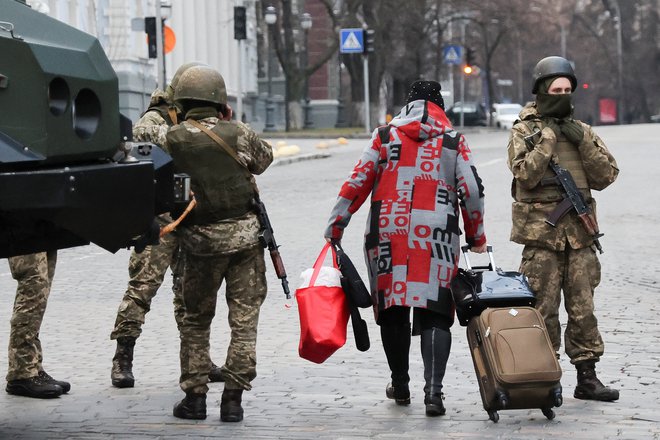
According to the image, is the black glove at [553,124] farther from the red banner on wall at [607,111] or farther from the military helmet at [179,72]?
the red banner on wall at [607,111]

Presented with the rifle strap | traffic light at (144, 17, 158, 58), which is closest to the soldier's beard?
the rifle strap

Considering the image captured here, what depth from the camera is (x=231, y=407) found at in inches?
295

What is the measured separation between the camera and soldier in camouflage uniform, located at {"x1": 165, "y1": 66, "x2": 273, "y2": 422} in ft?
24.6

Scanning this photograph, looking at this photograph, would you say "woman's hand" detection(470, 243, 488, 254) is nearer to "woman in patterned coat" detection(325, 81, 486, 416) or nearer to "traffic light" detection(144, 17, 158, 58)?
"woman in patterned coat" detection(325, 81, 486, 416)

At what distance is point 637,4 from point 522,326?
9997 centimetres

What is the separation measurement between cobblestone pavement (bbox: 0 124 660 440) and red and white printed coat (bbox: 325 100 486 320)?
62cm

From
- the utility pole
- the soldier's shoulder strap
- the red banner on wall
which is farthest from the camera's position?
Answer: the red banner on wall

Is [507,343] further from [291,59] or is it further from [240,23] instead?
[291,59]

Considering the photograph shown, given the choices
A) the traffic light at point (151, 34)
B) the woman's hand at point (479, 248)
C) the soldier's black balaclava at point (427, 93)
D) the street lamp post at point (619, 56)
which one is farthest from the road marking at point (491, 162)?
the street lamp post at point (619, 56)

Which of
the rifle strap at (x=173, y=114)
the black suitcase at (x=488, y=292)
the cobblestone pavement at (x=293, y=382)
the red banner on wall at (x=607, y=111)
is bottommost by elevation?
the red banner on wall at (x=607, y=111)

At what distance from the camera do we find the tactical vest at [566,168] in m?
A: 7.94

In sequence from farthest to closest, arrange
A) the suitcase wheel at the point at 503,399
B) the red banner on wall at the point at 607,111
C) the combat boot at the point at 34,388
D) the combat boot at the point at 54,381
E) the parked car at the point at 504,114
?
the red banner on wall at the point at 607,111, the parked car at the point at 504,114, the combat boot at the point at 54,381, the combat boot at the point at 34,388, the suitcase wheel at the point at 503,399

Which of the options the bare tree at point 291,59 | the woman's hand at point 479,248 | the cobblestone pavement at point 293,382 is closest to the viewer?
the cobblestone pavement at point 293,382

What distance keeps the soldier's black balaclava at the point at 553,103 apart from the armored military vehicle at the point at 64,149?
2.06 metres
